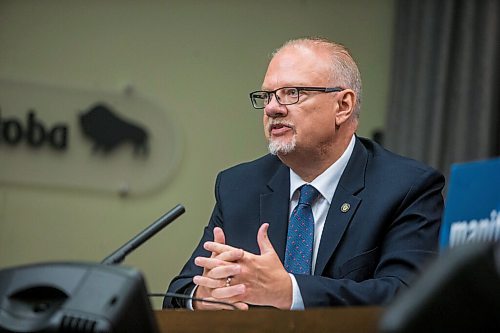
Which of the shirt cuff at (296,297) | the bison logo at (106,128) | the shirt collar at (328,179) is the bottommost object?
the bison logo at (106,128)

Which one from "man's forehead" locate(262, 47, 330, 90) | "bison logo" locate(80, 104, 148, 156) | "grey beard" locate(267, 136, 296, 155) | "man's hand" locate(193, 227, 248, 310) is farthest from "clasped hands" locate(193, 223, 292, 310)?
"bison logo" locate(80, 104, 148, 156)

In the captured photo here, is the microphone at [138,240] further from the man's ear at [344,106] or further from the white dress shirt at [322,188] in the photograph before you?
the man's ear at [344,106]

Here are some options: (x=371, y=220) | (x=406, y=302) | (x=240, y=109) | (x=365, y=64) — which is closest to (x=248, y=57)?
(x=240, y=109)

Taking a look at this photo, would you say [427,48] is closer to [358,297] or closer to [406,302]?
[358,297]

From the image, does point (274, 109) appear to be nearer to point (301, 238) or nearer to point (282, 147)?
point (282, 147)

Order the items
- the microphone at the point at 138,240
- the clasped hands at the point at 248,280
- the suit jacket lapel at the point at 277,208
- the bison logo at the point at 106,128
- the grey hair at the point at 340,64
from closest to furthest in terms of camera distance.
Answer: the microphone at the point at 138,240
the clasped hands at the point at 248,280
the suit jacket lapel at the point at 277,208
the grey hair at the point at 340,64
the bison logo at the point at 106,128

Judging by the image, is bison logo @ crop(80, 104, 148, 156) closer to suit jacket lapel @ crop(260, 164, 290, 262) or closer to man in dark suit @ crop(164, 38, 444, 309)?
man in dark suit @ crop(164, 38, 444, 309)

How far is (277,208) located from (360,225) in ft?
0.75

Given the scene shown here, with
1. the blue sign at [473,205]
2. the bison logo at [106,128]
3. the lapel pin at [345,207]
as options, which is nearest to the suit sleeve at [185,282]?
the lapel pin at [345,207]

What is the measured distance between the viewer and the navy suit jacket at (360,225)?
78.2 inches

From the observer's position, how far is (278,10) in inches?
159

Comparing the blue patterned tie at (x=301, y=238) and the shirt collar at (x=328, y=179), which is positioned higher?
the shirt collar at (x=328, y=179)

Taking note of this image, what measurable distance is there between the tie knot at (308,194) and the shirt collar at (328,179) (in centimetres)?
1

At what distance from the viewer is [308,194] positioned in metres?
2.28
